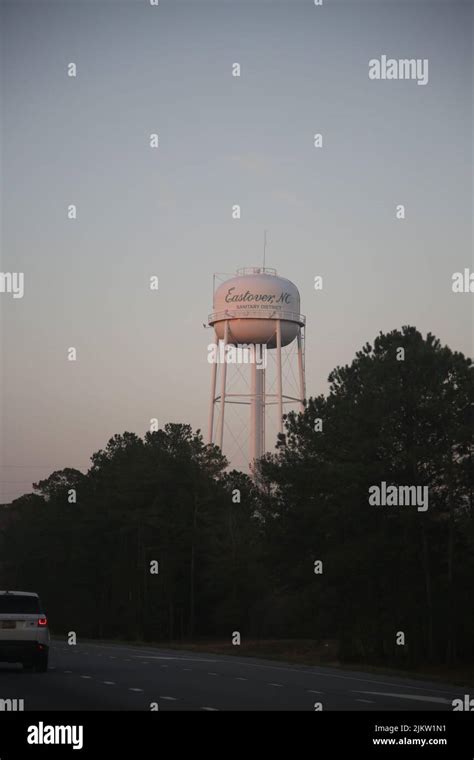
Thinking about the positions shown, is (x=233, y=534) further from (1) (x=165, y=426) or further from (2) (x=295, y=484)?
(2) (x=295, y=484)

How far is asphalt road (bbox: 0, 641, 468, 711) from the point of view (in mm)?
21594

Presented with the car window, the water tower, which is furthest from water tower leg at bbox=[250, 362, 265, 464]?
the car window

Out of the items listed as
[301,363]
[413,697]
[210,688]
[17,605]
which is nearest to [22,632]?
[17,605]

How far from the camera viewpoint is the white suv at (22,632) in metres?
30.9

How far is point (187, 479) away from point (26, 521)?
157 ft

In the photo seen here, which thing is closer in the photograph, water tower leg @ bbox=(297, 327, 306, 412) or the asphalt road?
the asphalt road

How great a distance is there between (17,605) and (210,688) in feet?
24.4

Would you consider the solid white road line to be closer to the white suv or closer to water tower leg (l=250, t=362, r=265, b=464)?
the white suv

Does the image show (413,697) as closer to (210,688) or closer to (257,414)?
(210,688)

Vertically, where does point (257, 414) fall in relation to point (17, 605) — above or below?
above

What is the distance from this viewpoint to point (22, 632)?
101ft

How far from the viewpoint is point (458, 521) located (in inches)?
1972

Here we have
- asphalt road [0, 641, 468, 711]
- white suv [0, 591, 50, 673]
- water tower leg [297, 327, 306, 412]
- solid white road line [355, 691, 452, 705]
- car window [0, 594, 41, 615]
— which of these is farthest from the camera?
water tower leg [297, 327, 306, 412]
